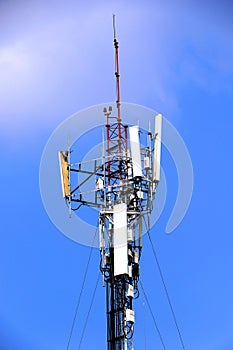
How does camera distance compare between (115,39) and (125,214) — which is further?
(115,39)

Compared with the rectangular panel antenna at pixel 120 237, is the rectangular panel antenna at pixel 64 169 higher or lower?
higher

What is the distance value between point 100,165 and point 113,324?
4689 mm

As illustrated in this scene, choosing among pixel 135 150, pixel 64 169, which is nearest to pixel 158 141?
pixel 135 150

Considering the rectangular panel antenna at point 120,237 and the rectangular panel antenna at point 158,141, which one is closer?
the rectangular panel antenna at point 120,237

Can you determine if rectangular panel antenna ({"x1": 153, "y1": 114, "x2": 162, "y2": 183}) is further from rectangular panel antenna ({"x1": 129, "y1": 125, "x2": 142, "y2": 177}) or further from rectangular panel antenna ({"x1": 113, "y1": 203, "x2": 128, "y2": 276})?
rectangular panel antenna ({"x1": 113, "y1": 203, "x2": 128, "y2": 276})

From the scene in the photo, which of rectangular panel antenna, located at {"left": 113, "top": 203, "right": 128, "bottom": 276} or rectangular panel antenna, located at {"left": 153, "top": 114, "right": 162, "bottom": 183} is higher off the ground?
rectangular panel antenna, located at {"left": 153, "top": 114, "right": 162, "bottom": 183}

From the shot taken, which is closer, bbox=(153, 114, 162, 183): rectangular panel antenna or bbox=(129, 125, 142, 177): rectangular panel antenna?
bbox=(129, 125, 142, 177): rectangular panel antenna

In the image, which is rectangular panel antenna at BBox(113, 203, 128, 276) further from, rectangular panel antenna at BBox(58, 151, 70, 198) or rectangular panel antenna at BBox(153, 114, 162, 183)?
rectangular panel antenna at BBox(58, 151, 70, 198)

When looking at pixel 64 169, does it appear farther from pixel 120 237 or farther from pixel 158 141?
pixel 158 141

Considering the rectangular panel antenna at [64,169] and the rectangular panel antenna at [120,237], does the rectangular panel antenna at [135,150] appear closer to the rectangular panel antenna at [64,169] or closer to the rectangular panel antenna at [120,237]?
the rectangular panel antenna at [120,237]

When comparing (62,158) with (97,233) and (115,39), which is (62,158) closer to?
(97,233)

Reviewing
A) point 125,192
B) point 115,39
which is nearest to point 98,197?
point 125,192

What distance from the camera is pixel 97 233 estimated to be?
27.7 metres

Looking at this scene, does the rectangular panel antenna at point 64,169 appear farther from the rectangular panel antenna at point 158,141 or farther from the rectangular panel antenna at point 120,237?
the rectangular panel antenna at point 158,141
